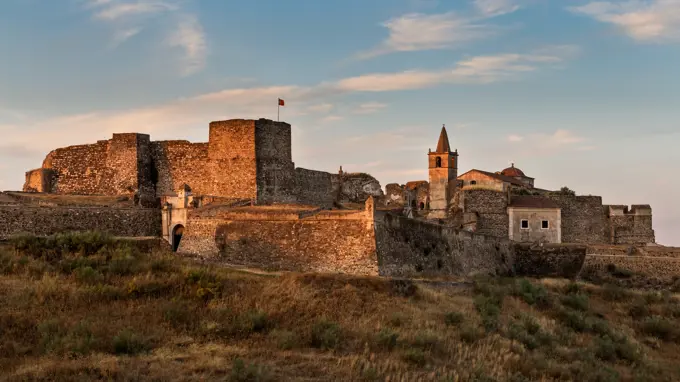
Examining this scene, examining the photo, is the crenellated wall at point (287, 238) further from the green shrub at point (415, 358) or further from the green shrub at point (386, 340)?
the green shrub at point (415, 358)

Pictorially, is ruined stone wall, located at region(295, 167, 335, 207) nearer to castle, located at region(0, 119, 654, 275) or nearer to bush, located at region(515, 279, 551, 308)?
castle, located at region(0, 119, 654, 275)

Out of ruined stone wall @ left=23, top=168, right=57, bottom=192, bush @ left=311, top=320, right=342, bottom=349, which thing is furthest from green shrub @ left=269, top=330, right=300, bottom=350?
ruined stone wall @ left=23, top=168, right=57, bottom=192

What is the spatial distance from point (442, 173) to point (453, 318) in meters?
39.9

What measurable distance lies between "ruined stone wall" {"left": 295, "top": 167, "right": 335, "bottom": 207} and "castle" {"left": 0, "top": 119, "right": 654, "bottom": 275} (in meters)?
0.06

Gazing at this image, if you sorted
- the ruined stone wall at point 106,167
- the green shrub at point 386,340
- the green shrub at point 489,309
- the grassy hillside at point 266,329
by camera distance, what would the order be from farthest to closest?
1. the ruined stone wall at point 106,167
2. the green shrub at point 489,309
3. the green shrub at point 386,340
4. the grassy hillside at point 266,329

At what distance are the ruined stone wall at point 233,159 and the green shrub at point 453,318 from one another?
50.4ft

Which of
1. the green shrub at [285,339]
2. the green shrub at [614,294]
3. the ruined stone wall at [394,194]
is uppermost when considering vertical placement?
the ruined stone wall at [394,194]

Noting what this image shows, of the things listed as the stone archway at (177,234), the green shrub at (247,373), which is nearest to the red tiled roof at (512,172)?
the stone archway at (177,234)

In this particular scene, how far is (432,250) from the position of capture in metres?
29.3

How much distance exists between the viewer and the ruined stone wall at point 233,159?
3259cm

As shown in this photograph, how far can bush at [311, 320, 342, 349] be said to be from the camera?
14.7m

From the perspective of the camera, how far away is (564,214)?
45.2 metres

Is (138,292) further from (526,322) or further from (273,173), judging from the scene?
(273,173)

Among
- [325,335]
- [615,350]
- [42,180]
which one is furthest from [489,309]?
[42,180]
